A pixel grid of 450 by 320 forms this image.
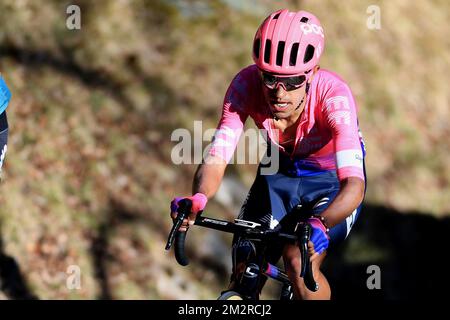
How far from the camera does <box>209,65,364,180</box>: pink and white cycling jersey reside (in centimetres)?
511

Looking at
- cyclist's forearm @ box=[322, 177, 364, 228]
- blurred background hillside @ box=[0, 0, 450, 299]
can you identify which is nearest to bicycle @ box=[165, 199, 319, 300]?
cyclist's forearm @ box=[322, 177, 364, 228]

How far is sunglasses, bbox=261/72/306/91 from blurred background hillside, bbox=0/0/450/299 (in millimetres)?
3784

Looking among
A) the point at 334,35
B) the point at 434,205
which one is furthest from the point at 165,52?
the point at 434,205

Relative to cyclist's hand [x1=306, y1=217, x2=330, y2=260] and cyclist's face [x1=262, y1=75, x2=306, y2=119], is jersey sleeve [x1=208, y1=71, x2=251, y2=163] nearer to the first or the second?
cyclist's face [x1=262, y1=75, x2=306, y2=119]

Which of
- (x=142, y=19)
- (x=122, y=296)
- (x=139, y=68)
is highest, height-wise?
(x=142, y=19)

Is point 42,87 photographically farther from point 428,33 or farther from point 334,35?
point 428,33

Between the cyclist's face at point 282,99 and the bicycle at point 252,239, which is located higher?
the cyclist's face at point 282,99

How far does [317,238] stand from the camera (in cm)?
448

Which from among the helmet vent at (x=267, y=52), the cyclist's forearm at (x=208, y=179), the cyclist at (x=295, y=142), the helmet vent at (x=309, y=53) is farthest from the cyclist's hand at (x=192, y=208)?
the helmet vent at (x=309, y=53)

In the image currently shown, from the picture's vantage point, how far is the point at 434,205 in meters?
12.3

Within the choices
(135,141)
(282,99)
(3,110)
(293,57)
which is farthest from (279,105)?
(135,141)

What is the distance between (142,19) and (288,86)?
20.7 ft

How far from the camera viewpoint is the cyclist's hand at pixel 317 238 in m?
4.44

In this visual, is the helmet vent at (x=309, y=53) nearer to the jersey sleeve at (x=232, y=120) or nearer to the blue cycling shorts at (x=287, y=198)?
the jersey sleeve at (x=232, y=120)
